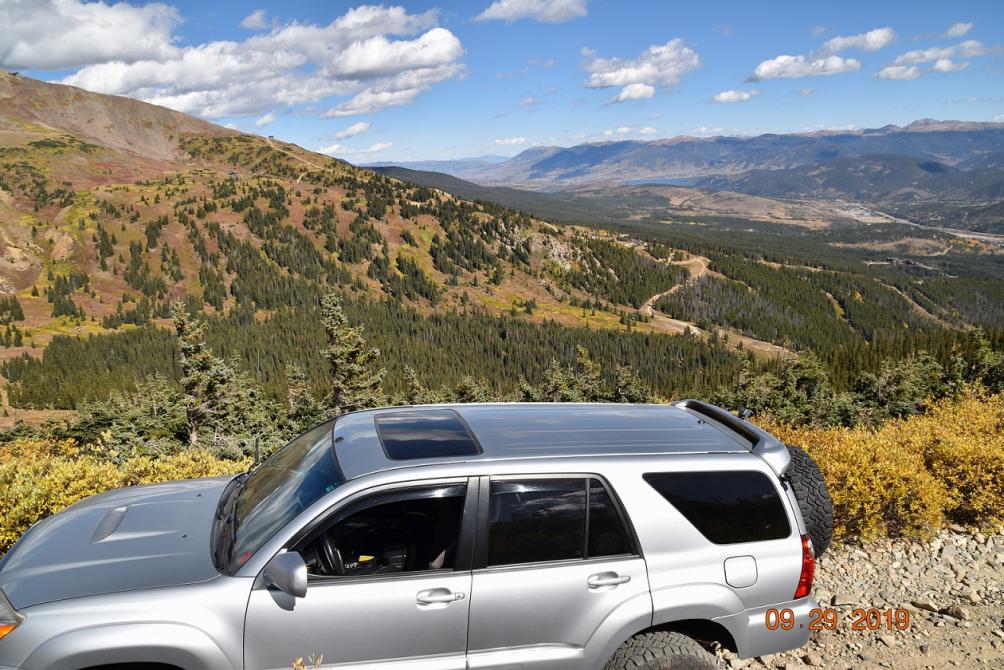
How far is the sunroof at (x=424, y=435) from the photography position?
13.6 ft

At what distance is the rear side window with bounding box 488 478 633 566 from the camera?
390 centimetres

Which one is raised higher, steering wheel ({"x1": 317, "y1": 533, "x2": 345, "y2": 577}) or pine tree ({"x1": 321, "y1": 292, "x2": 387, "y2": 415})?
steering wheel ({"x1": 317, "y1": 533, "x2": 345, "y2": 577})

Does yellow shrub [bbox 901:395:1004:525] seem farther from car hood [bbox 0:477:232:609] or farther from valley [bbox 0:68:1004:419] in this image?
valley [bbox 0:68:1004:419]

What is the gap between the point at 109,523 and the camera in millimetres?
4254

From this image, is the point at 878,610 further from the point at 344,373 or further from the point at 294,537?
the point at 344,373

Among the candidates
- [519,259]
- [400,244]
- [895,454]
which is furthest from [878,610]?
[519,259]

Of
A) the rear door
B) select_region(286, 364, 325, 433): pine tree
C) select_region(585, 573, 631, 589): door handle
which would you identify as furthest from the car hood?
select_region(286, 364, 325, 433): pine tree

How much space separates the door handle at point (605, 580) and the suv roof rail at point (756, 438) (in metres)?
1.45

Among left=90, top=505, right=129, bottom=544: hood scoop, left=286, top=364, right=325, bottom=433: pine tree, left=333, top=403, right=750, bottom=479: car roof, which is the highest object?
left=333, top=403, right=750, bottom=479: car roof

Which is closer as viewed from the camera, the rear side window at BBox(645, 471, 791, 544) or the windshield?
the windshield

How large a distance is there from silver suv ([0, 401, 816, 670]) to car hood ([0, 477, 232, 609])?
0.01m

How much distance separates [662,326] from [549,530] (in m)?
148

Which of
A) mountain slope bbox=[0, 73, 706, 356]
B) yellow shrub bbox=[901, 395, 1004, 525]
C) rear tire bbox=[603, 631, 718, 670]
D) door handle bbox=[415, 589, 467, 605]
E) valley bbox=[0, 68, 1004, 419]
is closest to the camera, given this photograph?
door handle bbox=[415, 589, 467, 605]

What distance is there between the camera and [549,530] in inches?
156
